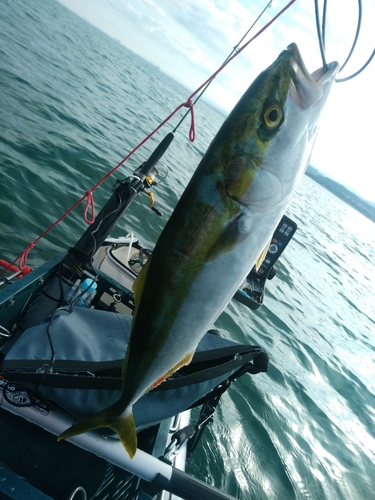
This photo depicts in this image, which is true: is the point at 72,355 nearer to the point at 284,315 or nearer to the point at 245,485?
the point at 245,485

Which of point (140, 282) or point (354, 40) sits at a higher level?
point (354, 40)

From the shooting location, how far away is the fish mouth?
1520 millimetres

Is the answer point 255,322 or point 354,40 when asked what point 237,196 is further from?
point 255,322

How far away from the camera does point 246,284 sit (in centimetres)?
770

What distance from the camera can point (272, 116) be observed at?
1536 mm

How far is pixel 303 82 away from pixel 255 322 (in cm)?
822

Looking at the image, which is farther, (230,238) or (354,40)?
(354,40)

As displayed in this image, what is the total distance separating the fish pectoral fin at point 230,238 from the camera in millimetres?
1564

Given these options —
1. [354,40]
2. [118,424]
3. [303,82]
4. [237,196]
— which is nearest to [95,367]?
[118,424]

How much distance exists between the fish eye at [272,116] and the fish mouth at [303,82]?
0.10m

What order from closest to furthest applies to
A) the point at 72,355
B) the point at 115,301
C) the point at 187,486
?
the point at 187,486
the point at 72,355
the point at 115,301

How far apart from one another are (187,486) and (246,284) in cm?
556

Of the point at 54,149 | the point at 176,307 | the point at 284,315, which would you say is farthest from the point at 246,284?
the point at 54,149

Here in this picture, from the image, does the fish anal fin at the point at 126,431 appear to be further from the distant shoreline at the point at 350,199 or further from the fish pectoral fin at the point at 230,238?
the distant shoreline at the point at 350,199
